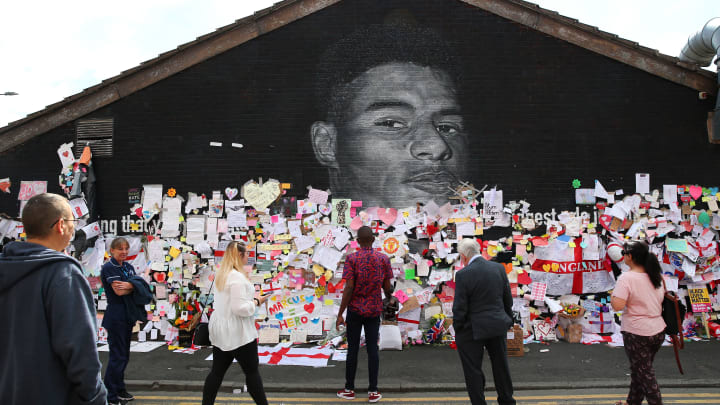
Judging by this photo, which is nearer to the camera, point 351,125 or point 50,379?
point 50,379

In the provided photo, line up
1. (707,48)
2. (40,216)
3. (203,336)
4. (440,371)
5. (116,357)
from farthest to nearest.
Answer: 1. (707,48)
2. (440,371)
3. (116,357)
4. (203,336)
5. (40,216)

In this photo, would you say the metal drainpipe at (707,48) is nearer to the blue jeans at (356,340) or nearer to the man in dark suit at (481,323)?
the man in dark suit at (481,323)

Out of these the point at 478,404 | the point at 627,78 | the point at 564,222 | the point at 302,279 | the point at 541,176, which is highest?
the point at 627,78

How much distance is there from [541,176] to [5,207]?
31.2ft

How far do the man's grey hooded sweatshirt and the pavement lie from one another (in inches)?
150

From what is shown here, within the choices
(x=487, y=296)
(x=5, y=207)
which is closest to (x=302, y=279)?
(x=487, y=296)

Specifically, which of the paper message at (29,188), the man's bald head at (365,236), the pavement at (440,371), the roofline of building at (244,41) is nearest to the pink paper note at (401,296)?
the pavement at (440,371)

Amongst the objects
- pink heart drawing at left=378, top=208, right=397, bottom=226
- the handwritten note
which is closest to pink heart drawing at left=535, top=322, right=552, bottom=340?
pink heart drawing at left=378, top=208, right=397, bottom=226

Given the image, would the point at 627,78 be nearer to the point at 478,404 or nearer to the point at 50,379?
the point at 478,404

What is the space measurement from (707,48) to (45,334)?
36.9 ft

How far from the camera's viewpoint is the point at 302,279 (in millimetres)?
8016

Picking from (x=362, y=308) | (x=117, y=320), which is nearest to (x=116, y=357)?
(x=117, y=320)

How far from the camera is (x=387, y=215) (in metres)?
8.01

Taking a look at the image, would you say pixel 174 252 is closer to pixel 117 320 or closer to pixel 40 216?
pixel 117 320
